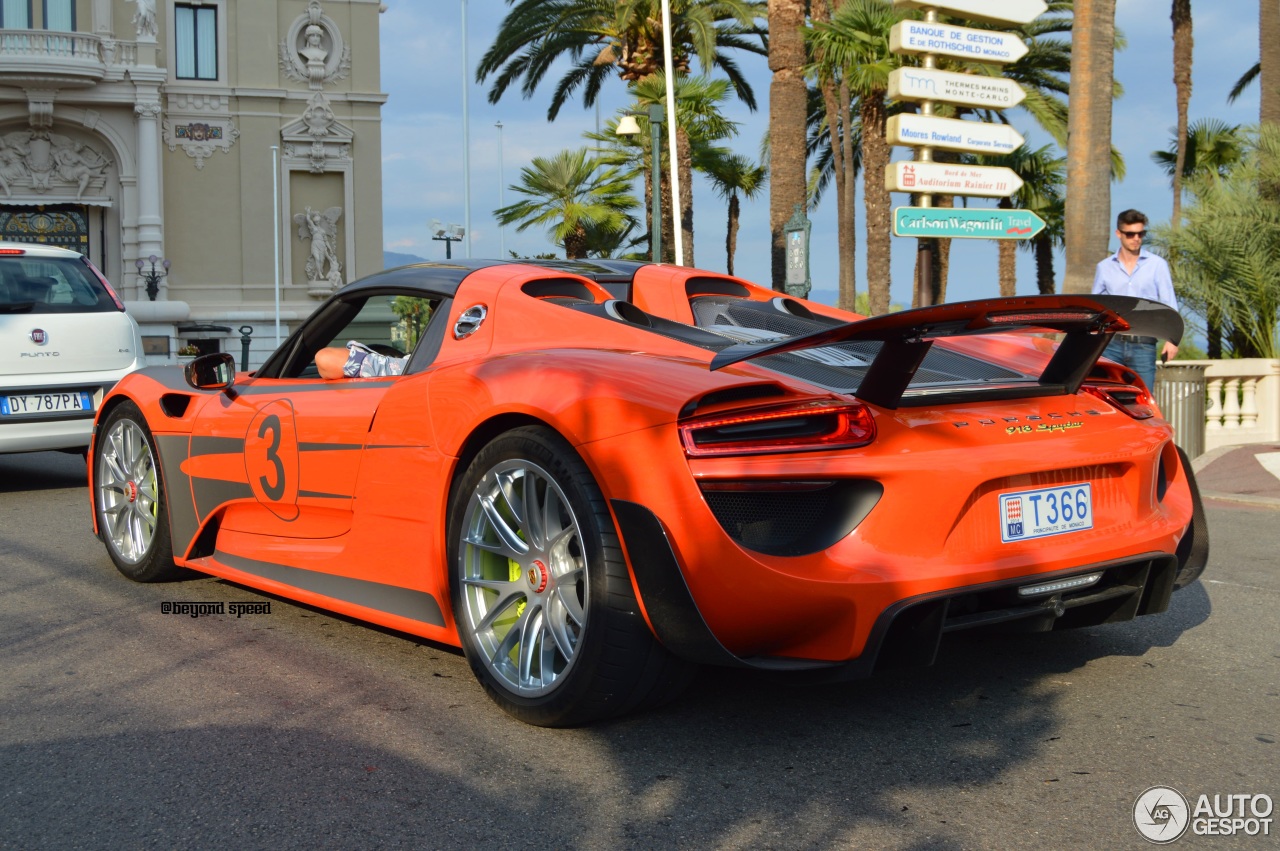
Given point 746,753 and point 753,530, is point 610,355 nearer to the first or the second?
point 753,530

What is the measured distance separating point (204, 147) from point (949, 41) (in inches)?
1440

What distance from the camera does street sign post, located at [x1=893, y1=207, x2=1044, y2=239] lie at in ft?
47.4

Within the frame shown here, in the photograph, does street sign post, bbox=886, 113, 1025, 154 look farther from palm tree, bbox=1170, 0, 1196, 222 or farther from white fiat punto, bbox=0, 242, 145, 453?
palm tree, bbox=1170, 0, 1196, 222

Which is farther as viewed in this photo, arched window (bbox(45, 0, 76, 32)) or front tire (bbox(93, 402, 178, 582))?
arched window (bbox(45, 0, 76, 32))

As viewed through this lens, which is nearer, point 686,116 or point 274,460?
point 274,460

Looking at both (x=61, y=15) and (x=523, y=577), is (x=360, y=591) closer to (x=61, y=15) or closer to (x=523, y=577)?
(x=523, y=577)

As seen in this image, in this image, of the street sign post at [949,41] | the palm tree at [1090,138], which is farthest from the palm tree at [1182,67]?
the palm tree at [1090,138]

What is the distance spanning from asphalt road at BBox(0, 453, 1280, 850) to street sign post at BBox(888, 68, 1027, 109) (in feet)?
36.4

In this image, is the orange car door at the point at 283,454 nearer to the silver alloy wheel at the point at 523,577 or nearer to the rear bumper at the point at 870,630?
the silver alloy wheel at the point at 523,577

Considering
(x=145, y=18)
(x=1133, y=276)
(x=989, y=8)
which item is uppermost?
(x=145, y=18)

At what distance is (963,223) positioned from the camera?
48.6ft

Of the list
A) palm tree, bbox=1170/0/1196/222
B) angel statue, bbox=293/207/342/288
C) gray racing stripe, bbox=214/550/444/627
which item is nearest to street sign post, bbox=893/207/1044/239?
gray racing stripe, bbox=214/550/444/627

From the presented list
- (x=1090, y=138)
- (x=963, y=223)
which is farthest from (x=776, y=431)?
(x=963, y=223)

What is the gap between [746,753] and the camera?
125 inches
